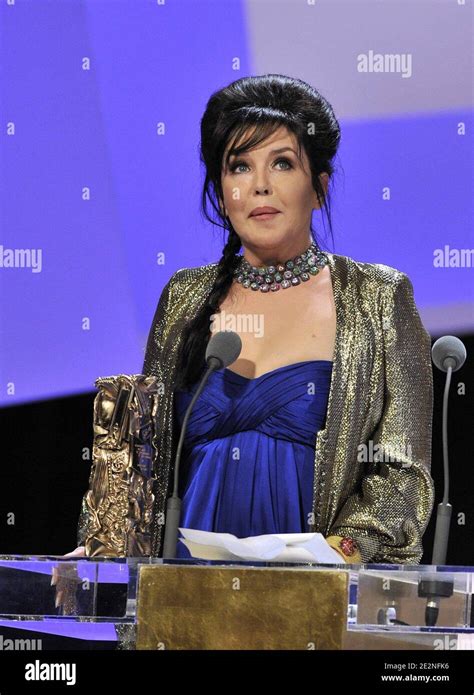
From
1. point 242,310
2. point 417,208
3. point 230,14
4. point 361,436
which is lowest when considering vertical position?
point 361,436

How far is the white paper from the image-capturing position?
2.07 meters

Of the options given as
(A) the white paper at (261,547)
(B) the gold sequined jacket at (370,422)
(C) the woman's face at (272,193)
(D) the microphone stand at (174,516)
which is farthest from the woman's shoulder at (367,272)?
(A) the white paper at (261,547)

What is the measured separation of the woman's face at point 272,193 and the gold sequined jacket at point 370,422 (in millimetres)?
159

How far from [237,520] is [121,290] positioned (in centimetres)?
83

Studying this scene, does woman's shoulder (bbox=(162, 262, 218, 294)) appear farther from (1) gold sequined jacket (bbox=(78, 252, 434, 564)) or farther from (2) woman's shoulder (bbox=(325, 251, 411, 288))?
(2) woman's shoulder (bbox=(325, 251, 411, 288))

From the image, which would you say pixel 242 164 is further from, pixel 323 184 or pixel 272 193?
pixel 323 184

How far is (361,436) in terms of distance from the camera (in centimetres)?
305

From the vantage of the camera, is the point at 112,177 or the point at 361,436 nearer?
the point at 361,436

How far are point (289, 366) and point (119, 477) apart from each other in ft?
2.74

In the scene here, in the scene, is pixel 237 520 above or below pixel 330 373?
below

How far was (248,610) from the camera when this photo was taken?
75.8 inches
